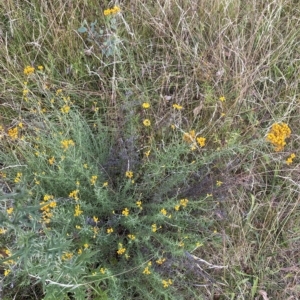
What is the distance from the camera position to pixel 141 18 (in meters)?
2.10

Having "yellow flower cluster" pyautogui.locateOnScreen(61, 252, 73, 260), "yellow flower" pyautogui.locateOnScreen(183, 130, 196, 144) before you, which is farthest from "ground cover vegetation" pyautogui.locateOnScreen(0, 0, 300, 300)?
"yellow flower cluster" pyautogui.locateOnScreen(61, 252, 73, 260)

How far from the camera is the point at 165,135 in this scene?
196 centimetres

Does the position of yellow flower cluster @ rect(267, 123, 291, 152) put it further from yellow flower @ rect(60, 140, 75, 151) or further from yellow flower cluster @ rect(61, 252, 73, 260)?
yellow flower cluster @ rect(61, 252, 73, 260)

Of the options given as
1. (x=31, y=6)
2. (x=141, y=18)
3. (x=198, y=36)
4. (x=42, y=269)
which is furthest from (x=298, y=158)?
(x=31, y=6)

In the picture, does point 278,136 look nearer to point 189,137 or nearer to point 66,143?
point 189,137

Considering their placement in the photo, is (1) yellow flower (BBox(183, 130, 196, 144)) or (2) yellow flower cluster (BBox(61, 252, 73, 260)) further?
(1) yellow flower (BBox(183, 130, 196, 144))

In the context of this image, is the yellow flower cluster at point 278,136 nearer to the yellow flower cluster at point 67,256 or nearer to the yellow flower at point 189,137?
the yellow flower at point 189,137

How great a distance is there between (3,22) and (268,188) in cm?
166

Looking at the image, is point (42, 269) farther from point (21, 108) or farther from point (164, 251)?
point (21, 108)

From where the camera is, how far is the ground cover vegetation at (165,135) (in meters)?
1.73

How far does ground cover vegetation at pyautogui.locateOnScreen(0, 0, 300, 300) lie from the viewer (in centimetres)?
173

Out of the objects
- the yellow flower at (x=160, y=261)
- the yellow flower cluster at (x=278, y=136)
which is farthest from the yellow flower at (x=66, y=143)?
the yellow flower cluster at (x=278, y=136)

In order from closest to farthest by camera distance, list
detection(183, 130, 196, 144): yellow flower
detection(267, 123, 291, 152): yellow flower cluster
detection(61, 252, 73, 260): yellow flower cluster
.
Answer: detection(61, 252, 73, 260): yellow flower cluster
detection(267, 123, 291, 152): yellow flower cluster
detection(183, 130, 196, 144): yellow flower

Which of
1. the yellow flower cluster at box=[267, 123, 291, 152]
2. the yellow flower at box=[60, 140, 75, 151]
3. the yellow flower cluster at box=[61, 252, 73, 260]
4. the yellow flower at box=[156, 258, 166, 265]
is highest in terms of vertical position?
the yellow flower at box=[60, 140, 75, 151]
